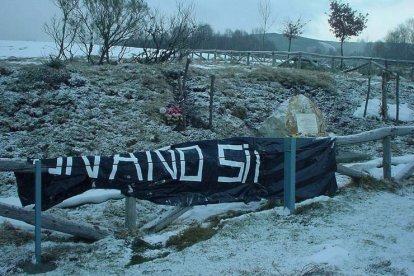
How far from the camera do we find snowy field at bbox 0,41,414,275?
14.4 ft

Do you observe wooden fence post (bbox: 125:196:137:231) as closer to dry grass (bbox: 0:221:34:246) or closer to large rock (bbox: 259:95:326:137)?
dry grass (bbox: 0:221:34:246)

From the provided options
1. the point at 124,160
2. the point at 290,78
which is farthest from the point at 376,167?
the point at 290,78

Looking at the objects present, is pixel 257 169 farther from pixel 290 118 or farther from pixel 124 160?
pixel 290 118

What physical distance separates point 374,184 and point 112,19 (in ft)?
45.7

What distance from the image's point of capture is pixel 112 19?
18609 mm

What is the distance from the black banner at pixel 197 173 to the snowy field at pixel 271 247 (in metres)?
0.33

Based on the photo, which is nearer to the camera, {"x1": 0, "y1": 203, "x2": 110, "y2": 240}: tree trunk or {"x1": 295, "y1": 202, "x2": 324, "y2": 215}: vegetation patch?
{"x1": 0, "y1": 203, "x2": 110, "y2": 240}: tree trunk

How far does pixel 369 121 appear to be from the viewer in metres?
14.9

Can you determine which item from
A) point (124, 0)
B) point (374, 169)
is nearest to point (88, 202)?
point (374, 169)

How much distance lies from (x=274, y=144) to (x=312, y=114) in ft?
18.1

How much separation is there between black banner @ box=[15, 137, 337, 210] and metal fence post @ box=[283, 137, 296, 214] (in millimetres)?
165

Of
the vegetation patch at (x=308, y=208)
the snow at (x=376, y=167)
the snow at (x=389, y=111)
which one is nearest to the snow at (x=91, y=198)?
Answer: the vegetation patch at (x=308, y=208)

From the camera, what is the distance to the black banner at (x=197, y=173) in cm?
495

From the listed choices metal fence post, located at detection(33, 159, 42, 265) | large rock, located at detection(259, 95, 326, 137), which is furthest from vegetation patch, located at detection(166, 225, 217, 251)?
large rock, located at detection(259, 95, 326, 137)
